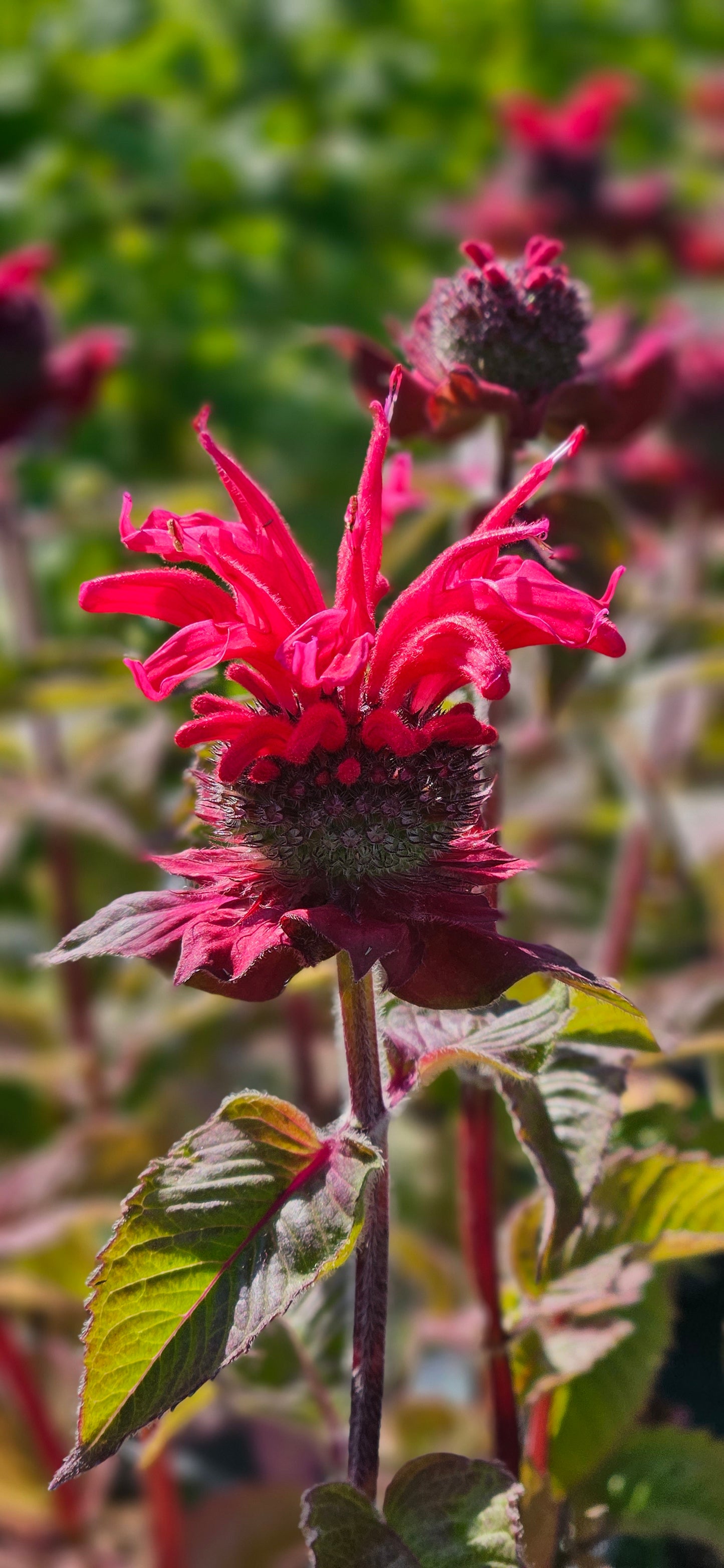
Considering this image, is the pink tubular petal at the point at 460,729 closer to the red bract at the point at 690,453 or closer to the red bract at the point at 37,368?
the red bract at the point at 37,368

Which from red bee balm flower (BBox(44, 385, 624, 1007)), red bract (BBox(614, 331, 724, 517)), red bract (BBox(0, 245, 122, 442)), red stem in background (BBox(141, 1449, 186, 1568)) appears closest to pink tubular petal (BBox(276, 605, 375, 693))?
red bee balm flower (BBox(44, 385, 624, 1007))

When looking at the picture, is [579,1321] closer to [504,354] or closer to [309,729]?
[309,729]

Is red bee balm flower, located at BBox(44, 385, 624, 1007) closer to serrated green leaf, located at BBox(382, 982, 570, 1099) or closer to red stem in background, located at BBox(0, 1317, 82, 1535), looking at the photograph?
serrated green leaf, located at BBox(382, 982, 570, 1099)

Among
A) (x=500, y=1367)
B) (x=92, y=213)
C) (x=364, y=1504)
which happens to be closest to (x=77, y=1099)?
(x=500, y=1367)

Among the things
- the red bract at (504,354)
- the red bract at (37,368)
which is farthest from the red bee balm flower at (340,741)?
the red bract at (37,368)

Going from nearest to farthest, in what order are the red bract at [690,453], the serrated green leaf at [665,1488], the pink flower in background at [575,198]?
the serrated green leaf at [665,1488], the red bract at [690,453], the pink flower in background at [575,198]

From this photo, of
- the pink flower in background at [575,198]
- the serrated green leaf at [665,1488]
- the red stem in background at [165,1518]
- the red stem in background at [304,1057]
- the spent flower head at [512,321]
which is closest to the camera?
the serrated green leaf at [665,1488]
